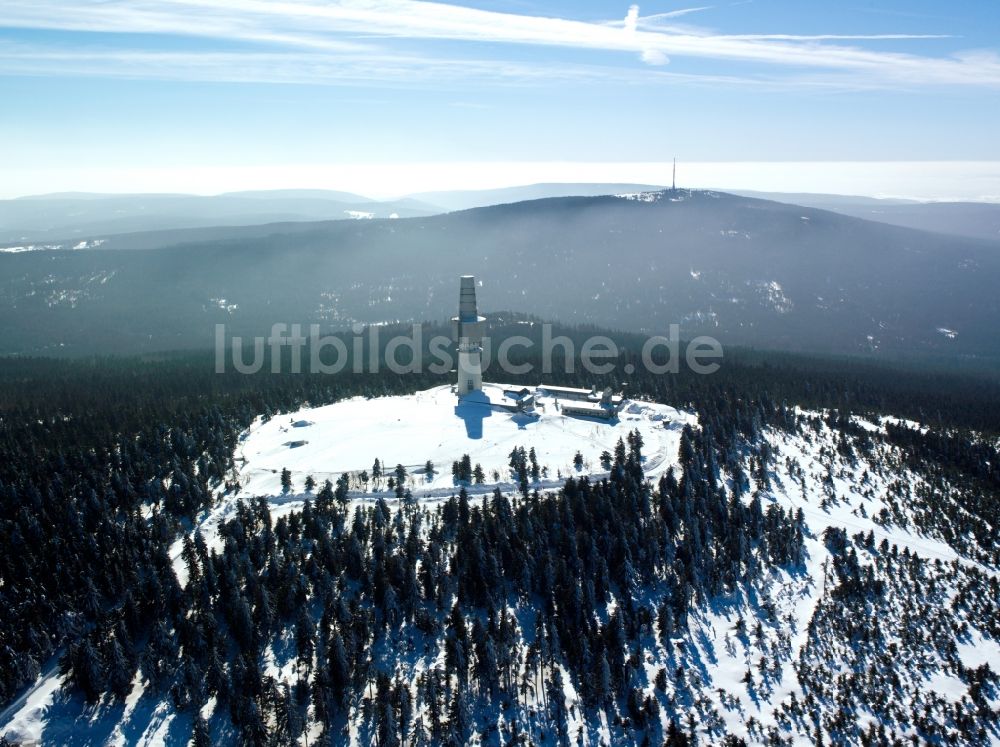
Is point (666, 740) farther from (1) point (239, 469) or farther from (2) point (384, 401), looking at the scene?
(2) point (384, 401)

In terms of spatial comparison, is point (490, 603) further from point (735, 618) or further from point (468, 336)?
point (468, 336)

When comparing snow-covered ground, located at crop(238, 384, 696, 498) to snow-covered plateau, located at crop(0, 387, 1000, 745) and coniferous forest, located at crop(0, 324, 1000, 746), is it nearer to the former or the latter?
snow-covered plateau, located at crop(0, 387, 1000, 745)

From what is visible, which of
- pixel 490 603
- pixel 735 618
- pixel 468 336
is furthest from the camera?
pixel 468 336

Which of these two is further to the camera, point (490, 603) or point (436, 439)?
point (436, 439)

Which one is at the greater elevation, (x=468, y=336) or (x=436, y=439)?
(x=468, y=336)

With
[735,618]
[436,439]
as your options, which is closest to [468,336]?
[436,439]

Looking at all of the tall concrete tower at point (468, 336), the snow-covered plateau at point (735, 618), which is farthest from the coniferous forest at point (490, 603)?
the tall concrete tower at point (468, 336)

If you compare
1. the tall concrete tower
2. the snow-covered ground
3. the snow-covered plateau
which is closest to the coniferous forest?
the snow-covered plateau
